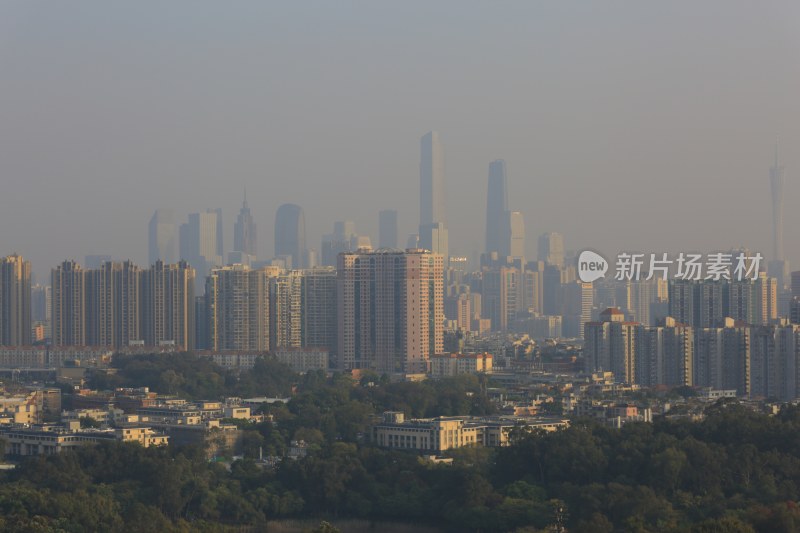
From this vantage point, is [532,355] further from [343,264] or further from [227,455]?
[227,455]

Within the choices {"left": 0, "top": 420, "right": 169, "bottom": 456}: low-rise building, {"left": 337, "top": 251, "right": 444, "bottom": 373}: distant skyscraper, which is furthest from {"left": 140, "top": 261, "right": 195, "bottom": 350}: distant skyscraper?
{"left": 0, "top": 420, "right": 169, "bottom": 456}: low-rise building

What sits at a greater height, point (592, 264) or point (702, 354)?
point (592, 264)

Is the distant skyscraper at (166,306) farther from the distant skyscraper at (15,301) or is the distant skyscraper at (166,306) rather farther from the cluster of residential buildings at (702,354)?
the cluster of residential buildings at (702,354)

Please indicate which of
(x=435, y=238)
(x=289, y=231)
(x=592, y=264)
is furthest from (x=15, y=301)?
(x=289, y=231)

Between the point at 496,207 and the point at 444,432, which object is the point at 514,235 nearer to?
the point at 496,207

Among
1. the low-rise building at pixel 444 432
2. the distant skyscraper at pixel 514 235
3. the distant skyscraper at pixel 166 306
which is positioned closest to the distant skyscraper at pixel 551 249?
the distant skyscraper at pixel 514 235
